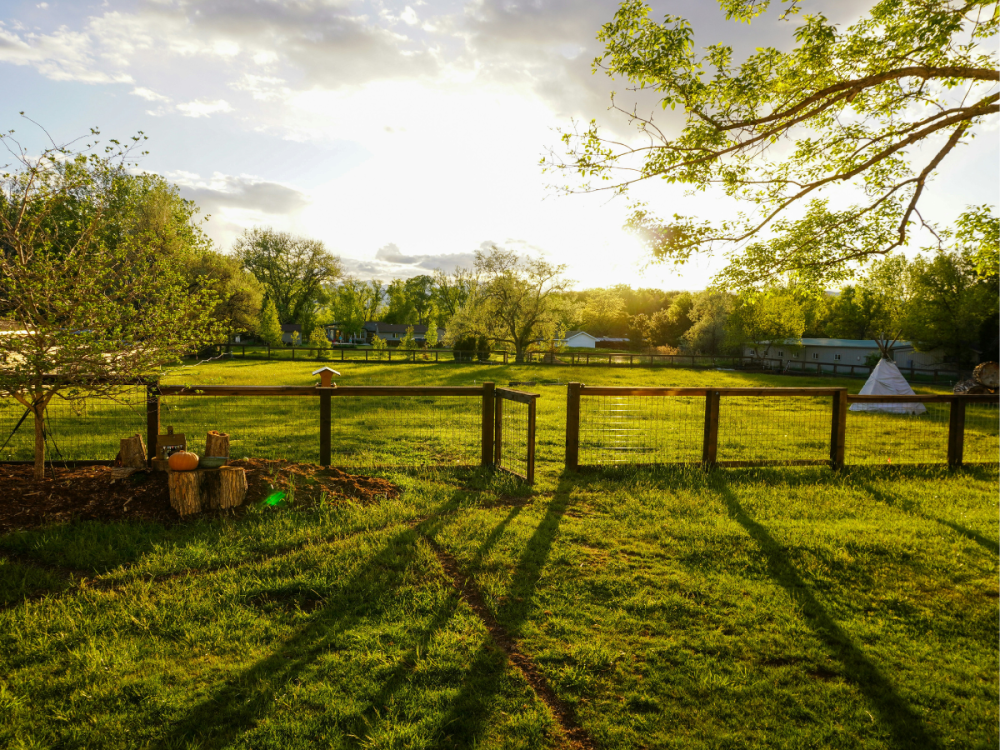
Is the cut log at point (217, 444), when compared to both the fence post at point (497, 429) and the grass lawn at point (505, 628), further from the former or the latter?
the fence post at point (497, 429)

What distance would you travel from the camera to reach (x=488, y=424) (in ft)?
25.8

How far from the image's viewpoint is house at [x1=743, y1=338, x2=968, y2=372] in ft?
131

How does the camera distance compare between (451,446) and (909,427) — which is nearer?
(451,446)

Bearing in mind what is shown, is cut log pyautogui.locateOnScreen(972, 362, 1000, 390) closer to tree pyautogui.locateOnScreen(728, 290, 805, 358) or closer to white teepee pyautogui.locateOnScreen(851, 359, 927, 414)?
white teepee pyautogui.locateOnScreen(851, 359, 927, 414)

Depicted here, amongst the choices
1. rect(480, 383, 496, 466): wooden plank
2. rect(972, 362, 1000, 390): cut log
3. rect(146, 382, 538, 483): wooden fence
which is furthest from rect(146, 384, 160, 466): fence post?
rect(972, 362, 1000, 390): cut log

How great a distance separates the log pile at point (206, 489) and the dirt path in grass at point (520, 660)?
2.41 m

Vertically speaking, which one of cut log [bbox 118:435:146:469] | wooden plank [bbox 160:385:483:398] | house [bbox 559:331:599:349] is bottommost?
cut log [bbox 118:435:146:469]

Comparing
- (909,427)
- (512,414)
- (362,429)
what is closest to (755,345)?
(909,427)

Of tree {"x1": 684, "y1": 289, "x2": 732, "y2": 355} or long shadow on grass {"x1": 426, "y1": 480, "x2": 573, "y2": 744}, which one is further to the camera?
tree {"x1": 684, "y1": 289, "x2": 732, "y2": 355}

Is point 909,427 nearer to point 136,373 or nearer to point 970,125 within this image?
point 970,125

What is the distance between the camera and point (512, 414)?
1248 cm

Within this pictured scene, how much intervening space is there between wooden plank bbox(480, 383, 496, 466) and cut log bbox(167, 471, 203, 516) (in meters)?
3.70

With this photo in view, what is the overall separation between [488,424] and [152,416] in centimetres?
437

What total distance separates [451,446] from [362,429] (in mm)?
2507
